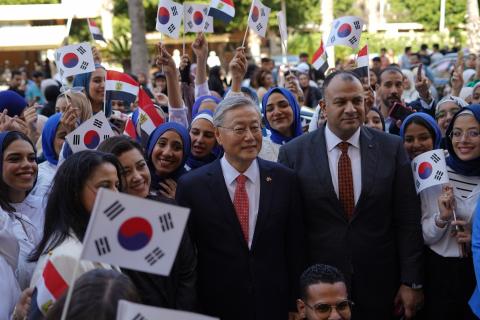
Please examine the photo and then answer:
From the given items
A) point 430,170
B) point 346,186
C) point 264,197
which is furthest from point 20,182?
point 430,170

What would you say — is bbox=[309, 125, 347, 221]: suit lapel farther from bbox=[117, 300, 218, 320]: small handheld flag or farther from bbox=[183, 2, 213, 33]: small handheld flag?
bbox=[183, 2, 213, 33]: small handheld flag

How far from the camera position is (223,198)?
468cm

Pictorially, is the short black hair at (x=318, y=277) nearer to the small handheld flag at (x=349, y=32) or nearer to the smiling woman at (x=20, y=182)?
the smiling woman at (x=20, y=182)

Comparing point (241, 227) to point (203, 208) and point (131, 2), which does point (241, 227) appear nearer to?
point (203, 208)

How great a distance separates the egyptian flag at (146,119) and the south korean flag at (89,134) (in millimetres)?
702

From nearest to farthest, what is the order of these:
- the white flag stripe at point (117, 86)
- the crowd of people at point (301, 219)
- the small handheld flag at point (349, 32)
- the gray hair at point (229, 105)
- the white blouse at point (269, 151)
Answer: the crowd of people at point (301, 219), the gray hair at point (229, 105), the white blouse at point (269, 151), the white flag stripe at point (117, 86), the small handheld flag at point (349, 32)

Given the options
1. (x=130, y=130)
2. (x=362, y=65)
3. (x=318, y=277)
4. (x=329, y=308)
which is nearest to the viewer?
(x=329, y=308)

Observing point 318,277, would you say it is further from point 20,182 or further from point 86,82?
point 86,82

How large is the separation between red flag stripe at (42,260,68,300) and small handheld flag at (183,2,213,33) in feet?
17.9

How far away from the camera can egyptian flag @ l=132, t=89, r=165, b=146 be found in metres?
6.46

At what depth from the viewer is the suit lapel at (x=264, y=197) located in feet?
15.2

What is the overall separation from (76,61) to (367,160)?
357 centimetres

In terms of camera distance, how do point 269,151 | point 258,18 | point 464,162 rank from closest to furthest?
point 464,162 → point 269,151 → point 258,18

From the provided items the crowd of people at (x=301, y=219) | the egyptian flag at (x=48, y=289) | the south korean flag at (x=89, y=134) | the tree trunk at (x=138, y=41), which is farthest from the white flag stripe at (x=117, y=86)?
the tree trunk at (x=138, y=41)
